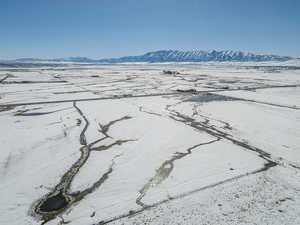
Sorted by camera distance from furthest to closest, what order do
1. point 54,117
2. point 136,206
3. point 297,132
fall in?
point 54,117
point 297,132
point 136,206

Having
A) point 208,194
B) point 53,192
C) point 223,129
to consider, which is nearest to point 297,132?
point 223,129

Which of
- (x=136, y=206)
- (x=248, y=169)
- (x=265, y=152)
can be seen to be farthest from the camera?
(x=265, y=152)

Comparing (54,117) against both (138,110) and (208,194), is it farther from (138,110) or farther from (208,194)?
(208,194)

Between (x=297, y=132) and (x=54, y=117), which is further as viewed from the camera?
(x=54, y=117)

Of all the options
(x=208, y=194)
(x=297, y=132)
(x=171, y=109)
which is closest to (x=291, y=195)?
(x=208, y=194)

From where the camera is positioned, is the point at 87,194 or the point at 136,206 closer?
the point at 136,206

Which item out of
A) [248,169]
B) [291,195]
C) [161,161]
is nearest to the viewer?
[291,195]

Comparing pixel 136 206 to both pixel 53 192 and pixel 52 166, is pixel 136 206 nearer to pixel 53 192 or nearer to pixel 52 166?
pixel 53 192

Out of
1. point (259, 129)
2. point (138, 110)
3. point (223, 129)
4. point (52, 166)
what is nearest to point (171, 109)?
point (138, 110)

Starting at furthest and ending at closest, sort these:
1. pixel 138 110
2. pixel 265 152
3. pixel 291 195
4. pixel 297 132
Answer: pixel 138 110, pixel 297 132, pixel 265 152, pixel 291 195

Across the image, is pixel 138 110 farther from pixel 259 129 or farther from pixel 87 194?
pixel 87 194
